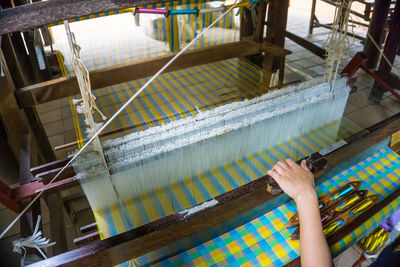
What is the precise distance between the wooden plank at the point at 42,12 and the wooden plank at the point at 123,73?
162cm

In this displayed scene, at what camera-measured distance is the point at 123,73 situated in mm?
2545

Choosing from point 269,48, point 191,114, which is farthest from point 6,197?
point 269,48

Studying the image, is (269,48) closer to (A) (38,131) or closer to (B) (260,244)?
(B) (260,244)

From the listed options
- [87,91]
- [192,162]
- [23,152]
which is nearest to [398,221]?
[192,162]

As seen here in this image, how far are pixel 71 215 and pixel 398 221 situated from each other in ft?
8.73

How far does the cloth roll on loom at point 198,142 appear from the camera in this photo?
56.7 inches

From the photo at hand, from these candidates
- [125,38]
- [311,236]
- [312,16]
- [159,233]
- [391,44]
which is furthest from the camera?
[312,16]

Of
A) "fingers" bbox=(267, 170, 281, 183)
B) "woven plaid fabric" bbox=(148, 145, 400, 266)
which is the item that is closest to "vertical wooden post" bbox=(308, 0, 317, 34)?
"woven plaid fabric" bbox=(148, 145, 400, 266)

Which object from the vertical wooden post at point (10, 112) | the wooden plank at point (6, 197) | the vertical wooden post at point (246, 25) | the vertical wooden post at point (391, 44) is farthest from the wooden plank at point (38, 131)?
the vertical wooden post at point (391, 44)

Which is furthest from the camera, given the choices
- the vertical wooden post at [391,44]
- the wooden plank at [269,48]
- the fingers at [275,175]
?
the vertical wooden post at [391,44]

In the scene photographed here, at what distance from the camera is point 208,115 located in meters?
1.58

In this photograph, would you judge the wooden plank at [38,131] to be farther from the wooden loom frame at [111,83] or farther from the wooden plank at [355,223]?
the wooden plank at [355,223]

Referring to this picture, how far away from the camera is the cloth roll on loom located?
4.72 feet

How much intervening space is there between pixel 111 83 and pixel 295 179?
1.82 metres
